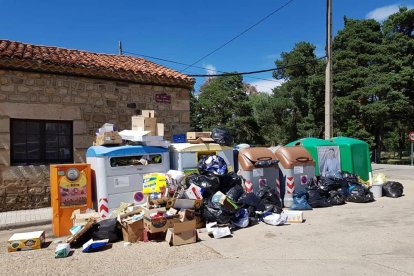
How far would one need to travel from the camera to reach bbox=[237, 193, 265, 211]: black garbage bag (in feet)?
22.6

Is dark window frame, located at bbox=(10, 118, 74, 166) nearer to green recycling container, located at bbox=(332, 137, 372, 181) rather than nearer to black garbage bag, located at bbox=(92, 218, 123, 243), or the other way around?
black garbage bag, located at bbox=(92, 218, 123, 243)

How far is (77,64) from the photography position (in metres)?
9.27

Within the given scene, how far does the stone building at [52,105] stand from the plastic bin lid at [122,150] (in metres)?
2.23

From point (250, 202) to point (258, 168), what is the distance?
4.79 feet

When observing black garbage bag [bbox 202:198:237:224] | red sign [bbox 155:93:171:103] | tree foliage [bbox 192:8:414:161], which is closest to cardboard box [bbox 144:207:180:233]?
black garbage bag [bbox 202:198:237:224]

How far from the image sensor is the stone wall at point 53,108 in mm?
8461

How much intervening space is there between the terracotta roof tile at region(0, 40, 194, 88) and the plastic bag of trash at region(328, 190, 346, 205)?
5.22 m

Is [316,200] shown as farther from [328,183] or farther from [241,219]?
[241,219]

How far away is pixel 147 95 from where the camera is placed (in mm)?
10633

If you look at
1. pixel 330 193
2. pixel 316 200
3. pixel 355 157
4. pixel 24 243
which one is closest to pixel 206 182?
pixel 316 200

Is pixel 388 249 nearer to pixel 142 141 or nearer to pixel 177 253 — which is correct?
pixel 177 253

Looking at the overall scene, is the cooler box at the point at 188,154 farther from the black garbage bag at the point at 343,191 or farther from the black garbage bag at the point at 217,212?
the black garbage bag at the point at 343,191

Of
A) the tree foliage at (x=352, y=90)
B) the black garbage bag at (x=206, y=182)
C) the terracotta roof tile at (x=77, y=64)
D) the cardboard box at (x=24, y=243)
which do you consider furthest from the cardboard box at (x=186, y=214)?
the tree foliage at (x=352, y=90)

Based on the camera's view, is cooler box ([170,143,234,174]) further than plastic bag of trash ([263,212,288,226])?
Yes
